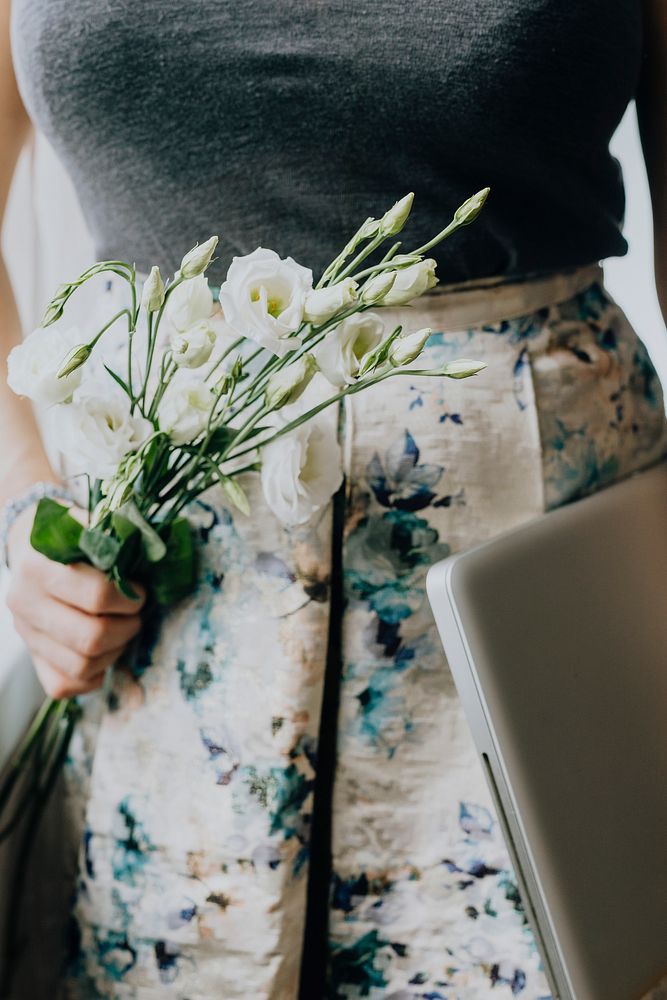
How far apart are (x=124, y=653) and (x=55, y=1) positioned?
459 mm

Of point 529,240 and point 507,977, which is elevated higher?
point 529,240

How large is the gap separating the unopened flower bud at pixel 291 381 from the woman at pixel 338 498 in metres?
0.12

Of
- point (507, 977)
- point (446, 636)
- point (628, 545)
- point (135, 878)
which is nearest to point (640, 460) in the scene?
point (628, 545)

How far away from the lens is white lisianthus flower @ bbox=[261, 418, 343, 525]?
1.67 ft

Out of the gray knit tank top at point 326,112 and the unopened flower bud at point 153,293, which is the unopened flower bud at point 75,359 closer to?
the unopened flower bud at point 153,293

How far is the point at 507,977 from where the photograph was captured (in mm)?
588

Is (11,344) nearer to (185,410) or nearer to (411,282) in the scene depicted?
(185,410)

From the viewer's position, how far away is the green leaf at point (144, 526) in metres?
0.54

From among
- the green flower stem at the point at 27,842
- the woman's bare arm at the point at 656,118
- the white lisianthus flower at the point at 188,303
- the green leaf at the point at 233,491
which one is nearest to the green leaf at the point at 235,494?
the green leaf at the point at 233,491

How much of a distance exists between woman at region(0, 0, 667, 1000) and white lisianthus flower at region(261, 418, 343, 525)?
2.2 inches

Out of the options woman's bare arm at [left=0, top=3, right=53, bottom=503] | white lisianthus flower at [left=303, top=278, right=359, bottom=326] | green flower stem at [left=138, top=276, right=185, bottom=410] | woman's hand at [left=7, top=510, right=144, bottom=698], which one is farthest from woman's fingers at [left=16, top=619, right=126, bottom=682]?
white lisianthus flower at [left=303, top=278, right=359, bottom=326]

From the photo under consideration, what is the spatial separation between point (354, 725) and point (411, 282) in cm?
31

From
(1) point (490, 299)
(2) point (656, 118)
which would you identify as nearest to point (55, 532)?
(1) point (490, 299)

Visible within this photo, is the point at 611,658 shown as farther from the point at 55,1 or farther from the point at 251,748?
the point at 55,1
